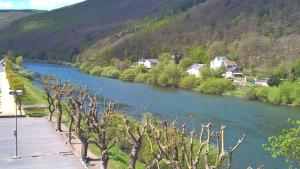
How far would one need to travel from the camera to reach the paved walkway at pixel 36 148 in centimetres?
2842

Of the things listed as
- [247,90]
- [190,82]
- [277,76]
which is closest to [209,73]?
[190,82]

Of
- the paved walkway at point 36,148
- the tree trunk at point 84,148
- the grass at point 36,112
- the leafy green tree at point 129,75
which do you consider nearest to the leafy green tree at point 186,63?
the leafy green tree at point 129,75

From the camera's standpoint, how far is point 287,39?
416 feet

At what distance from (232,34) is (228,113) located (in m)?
93.5

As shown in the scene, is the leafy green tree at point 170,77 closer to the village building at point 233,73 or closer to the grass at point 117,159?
the village building at point 233,73

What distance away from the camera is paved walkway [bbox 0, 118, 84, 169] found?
93.2 ft

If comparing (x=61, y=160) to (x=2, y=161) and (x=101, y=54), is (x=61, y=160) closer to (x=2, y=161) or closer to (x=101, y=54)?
(x=2, y=161)

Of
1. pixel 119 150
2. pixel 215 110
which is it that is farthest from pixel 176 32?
pixel 119 150

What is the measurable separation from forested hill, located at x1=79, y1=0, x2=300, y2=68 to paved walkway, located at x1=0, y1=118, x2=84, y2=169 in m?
82.0

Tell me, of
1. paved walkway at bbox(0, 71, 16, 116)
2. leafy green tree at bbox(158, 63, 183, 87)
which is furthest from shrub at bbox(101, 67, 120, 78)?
paved walkway at bbox(0, 71, 16, 116)

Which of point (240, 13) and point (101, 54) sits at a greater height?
point (240, 13)

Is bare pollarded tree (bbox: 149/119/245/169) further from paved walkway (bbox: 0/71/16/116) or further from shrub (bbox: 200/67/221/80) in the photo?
shrub (bbox: 200/67/221/80)

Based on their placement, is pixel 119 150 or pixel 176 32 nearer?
pixel 119 150

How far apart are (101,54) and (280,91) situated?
8860cm
